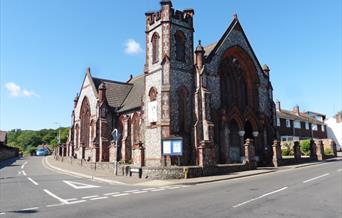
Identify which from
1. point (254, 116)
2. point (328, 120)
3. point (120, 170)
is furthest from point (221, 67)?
point (328, 120)

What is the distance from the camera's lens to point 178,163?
25.4m

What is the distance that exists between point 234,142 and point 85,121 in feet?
70.9

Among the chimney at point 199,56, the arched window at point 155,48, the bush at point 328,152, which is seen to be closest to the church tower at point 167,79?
the arched window at point 155,48

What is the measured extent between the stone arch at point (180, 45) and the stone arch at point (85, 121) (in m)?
18.2

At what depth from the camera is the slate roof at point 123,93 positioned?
37.3m

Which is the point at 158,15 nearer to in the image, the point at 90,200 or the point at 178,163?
the point at 178,163

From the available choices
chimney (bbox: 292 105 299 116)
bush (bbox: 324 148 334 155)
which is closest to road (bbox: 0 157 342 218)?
bush (bbox: 324 148 334 155)

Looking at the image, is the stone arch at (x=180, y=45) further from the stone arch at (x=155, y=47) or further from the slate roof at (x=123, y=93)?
the slate roof at (x=123, y=93)

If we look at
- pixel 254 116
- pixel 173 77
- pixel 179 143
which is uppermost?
pixel 173 77

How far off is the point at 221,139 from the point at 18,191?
19067 mm

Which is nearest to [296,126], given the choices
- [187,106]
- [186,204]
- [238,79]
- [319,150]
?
[319,150]

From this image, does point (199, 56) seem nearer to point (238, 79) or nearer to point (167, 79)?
point (167, 79)

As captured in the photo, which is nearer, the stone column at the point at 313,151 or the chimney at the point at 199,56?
the chimney at the point at 199,56

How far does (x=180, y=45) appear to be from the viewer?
95.9 ft
